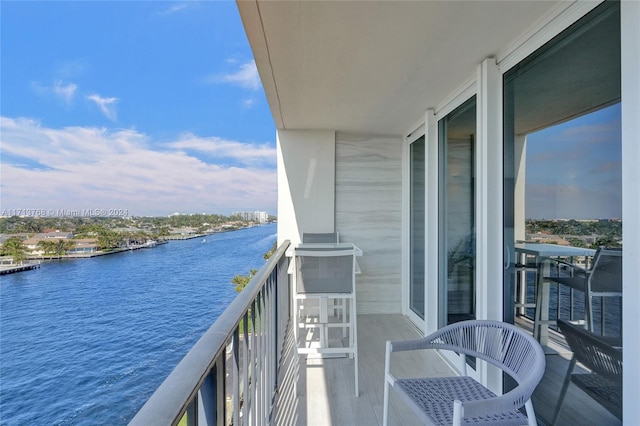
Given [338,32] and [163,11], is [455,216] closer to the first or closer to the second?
[338,32]

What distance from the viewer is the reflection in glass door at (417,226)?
3.70 m

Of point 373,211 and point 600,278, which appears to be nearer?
point 600,278

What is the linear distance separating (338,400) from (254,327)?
1042 millimetres

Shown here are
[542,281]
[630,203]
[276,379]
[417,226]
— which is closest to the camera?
[630,203]

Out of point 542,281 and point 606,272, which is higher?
point 606,272

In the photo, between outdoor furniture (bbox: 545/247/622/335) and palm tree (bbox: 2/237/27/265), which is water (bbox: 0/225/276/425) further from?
outdoor furniture (bbox: 545/247/622/335)

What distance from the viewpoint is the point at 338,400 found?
7.45 ft

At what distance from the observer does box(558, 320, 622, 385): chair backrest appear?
1.25m

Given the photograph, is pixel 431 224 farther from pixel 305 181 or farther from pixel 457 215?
pixel 305 181

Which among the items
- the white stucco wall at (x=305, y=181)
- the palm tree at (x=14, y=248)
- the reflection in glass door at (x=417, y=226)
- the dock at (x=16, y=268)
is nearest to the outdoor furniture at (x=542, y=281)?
the reflection in glass door at (x=417, y=226)

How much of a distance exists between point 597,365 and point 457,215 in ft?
5.06

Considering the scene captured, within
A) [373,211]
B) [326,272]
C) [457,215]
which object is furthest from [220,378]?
[373,211]

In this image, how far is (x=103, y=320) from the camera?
48.8 ft

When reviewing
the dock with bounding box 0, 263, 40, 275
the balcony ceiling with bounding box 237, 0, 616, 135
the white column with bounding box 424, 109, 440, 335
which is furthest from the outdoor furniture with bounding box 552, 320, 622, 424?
the dock with bounding box 0, 263, 40, 275
